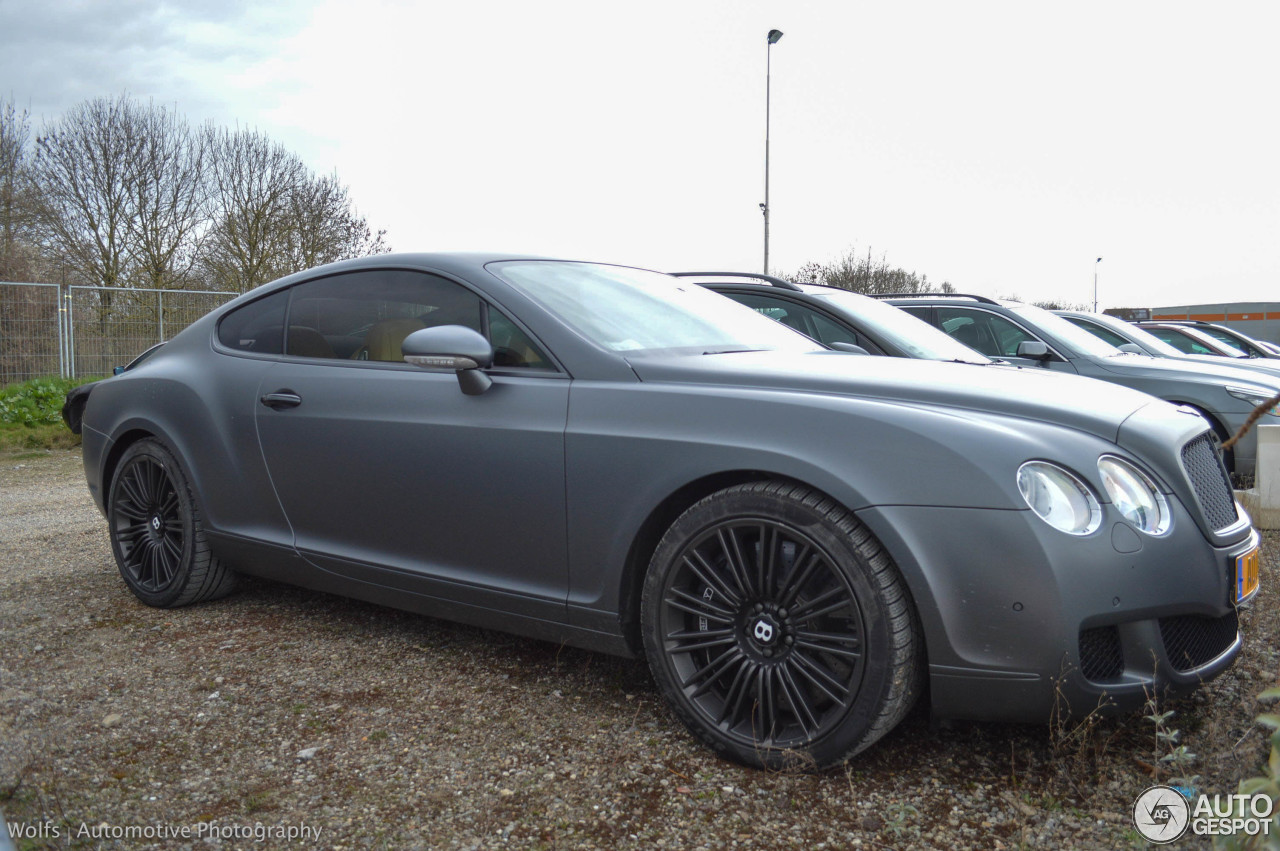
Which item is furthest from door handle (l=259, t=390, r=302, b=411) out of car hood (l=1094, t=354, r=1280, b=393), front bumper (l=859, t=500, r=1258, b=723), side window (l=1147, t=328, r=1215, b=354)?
side window (l=1147, t=328, r=1215, b=354)

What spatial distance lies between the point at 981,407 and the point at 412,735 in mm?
1844

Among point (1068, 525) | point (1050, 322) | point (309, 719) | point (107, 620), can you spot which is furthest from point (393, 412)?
point (1050, 322)

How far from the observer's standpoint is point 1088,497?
2.29 m

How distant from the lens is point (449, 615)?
3.28 meters

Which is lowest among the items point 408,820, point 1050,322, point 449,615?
point 408,820

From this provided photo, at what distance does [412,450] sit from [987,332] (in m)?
6.14

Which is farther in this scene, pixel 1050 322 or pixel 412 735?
pixel 1050 322

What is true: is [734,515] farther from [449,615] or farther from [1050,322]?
[1050,322]

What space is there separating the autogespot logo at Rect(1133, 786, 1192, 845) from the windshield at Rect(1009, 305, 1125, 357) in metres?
6.32

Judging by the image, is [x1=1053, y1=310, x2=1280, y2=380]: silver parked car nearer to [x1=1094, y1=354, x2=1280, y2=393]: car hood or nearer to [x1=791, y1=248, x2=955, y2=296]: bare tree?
[x1=1094, y1=354, x2=1280, y2=393]: car hood

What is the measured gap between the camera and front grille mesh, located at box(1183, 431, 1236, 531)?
2523 mm

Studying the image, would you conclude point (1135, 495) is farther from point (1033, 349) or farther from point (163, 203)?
point (163, 203)

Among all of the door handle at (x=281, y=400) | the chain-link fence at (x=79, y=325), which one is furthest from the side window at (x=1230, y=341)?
the chain-link fence at (x=79, y=325)

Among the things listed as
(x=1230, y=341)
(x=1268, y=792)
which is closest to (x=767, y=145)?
(x=1230, y=341)
